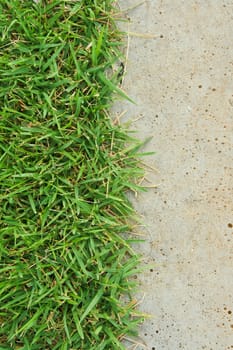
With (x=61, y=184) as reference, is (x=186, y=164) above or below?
above

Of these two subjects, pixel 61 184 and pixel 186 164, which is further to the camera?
pixel 186 164

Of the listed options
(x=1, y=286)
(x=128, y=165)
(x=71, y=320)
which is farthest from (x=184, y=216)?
(x=1, y=286)

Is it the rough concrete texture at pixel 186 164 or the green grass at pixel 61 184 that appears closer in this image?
the green grass at pixel 61 184

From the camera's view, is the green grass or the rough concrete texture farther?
the rough concrete texture
